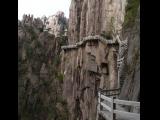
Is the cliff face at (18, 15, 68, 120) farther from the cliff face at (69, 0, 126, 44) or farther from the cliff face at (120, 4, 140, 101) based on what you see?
the cliff face at (120, 4, 140, 101)

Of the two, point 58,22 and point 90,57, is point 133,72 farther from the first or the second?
point 58,22

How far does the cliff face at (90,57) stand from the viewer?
32281mm

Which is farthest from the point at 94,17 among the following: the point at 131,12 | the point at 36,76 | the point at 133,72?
the point at 133,72

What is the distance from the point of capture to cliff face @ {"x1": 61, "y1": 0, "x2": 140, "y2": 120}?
106 feet

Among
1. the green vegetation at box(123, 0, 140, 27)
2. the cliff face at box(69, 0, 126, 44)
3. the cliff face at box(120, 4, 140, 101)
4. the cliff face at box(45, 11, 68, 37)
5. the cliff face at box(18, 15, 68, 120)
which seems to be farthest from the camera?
the cliff face at box(45, 11, 68, 37)

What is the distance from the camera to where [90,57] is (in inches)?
1422

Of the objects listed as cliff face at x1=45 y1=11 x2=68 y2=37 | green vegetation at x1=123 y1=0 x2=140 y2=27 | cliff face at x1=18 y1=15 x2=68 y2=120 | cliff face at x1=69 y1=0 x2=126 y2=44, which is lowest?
cliff face at x1=18 y1=15 x2=68 y2=120

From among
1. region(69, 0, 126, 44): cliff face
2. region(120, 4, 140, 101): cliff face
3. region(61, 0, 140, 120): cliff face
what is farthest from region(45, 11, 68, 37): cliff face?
region(120, 4, 140, 101): cliff face

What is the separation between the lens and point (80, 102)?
1580 inches

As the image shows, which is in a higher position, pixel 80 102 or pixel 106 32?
pixel 106 32

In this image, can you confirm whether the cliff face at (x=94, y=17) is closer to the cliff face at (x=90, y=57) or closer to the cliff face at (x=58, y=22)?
the cliff face at (x=90, y=57)
